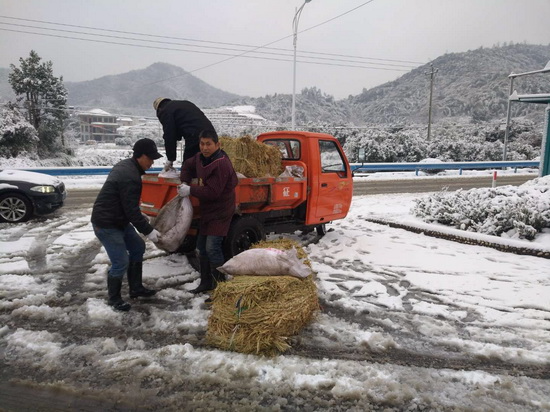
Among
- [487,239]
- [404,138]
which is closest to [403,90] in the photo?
[404,138]

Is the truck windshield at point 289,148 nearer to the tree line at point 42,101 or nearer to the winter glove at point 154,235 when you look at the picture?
the winter glove at point 154,235

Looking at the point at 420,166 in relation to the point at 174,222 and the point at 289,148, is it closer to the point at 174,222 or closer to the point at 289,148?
the point at 289,148

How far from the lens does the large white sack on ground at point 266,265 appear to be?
415 cm

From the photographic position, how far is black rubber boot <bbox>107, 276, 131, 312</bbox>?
14.2 feet

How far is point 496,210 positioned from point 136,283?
272 inches

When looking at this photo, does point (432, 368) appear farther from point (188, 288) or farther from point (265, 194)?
point (265, 194)

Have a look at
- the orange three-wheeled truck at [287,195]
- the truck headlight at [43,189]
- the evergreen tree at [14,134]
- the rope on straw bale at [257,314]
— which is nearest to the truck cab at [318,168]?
the orange three-wheeled truck at [287,195]

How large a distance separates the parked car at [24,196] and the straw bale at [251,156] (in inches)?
203

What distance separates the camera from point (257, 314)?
3574 mm

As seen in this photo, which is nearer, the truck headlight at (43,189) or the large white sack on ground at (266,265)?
the large white sack on ground at (266,265)

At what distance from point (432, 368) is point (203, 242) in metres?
2.86

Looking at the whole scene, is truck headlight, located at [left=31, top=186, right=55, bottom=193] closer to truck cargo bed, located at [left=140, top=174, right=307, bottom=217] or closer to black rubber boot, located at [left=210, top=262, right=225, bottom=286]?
truck cargo bed, located at [left=140, top=174, right=307, bottom=217]

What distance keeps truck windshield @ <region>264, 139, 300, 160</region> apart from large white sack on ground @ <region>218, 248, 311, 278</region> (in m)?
3.08

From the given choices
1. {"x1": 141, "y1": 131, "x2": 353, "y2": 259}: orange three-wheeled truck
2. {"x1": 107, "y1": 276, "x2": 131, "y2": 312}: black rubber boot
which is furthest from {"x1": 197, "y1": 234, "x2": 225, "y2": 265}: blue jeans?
{"x1": 107, "y1": 276, "x2": 131, "y2": 312}: black rubber boot
